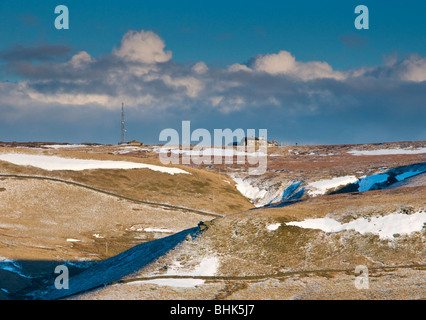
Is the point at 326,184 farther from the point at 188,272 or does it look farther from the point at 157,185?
the point at 188,272

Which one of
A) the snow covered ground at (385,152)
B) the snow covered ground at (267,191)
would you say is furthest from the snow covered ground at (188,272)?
the snow covered ground at (385,152)

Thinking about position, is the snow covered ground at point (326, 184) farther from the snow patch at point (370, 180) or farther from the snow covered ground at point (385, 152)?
the snow covered ground at point (385, 152)

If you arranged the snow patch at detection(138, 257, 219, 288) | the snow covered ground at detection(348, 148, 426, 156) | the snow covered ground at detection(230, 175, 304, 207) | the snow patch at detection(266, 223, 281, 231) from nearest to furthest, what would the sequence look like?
the snow patch at detection(138, 257, 219, 288)
the snow patch at detection(266, 223, 281, 231)
the snow covered ground at detection(230, 175, 304, 207)
the snow covered ground at detection(348, 148, 426, 156)

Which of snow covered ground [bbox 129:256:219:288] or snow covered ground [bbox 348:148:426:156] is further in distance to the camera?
snow covered ground [bbox 348:148:426:156]

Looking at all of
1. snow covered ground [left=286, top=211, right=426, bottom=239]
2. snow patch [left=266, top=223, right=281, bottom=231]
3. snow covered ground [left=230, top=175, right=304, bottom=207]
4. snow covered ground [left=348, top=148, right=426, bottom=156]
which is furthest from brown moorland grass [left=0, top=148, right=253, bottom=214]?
snow covered ground [left=348, top=148, right=426, bottom=156]

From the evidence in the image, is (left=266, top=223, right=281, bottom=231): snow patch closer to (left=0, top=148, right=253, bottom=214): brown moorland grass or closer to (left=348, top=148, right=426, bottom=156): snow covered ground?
(left=0, top=148, right=253, bottom=214): brown moorland grass

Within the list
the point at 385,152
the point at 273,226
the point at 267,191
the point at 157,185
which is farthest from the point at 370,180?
the point at 273,226
